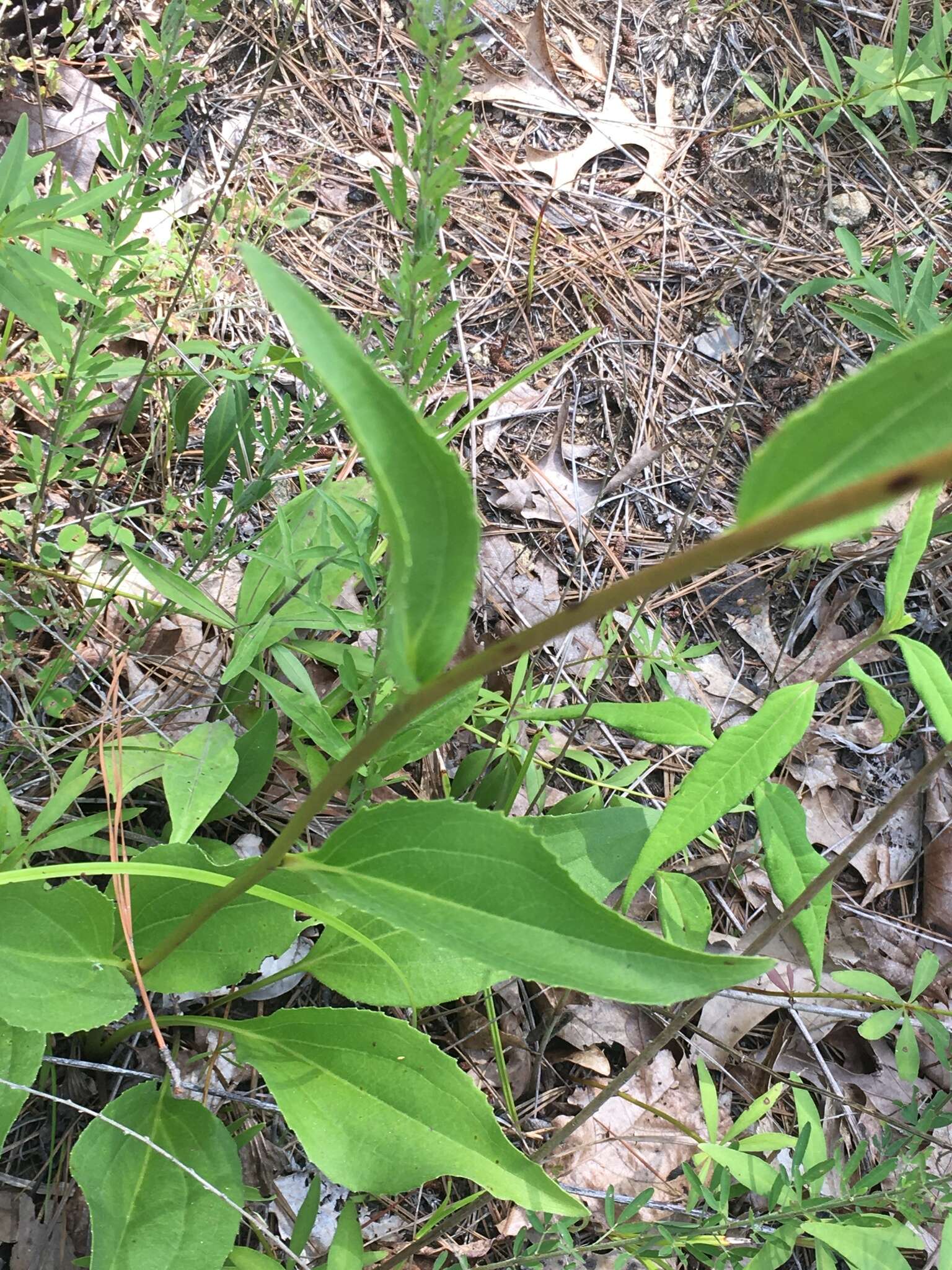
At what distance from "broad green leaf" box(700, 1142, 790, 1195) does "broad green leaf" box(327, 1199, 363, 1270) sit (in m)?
0.59

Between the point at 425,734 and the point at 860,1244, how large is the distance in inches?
40.5

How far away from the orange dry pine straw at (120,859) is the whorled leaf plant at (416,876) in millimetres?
35

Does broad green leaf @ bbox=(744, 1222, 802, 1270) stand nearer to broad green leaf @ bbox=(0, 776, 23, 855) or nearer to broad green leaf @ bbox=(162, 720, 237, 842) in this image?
broad green leaf @ bbox=(162, 720, 237, 842)

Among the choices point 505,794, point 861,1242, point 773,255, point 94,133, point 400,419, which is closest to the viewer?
point 400,419

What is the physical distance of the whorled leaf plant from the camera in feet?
1.77

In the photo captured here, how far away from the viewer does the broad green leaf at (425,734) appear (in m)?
1.38

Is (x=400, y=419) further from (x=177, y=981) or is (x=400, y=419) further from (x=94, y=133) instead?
(x=94, y=133)

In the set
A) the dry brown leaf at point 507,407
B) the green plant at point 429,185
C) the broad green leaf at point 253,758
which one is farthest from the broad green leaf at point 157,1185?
the dry brown leaf at point 507,407

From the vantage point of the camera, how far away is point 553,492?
A: 2.43 m

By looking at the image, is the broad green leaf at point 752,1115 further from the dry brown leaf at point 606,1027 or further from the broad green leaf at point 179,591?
the broad green leaf at point 179,591

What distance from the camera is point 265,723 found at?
159 cm

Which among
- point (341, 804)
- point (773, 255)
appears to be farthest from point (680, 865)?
point (773, 255)

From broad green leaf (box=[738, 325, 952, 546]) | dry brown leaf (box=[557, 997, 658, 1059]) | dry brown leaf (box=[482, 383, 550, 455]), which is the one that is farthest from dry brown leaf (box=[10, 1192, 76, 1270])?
dry brown leaf (box=[482, 383, 550, 455])

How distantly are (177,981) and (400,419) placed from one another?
994 millimetres
